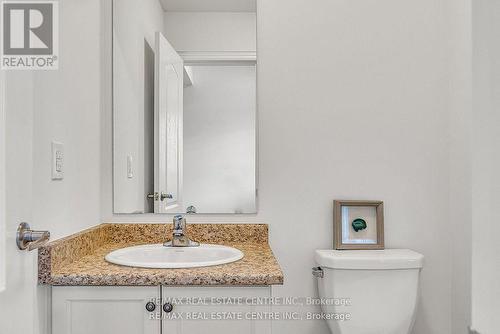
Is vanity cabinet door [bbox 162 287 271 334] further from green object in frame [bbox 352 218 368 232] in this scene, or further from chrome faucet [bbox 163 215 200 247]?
green object in frame [bbox 352 218 368 232]

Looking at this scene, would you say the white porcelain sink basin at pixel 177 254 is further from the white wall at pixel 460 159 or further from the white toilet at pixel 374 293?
the white wall at pixel 460 159

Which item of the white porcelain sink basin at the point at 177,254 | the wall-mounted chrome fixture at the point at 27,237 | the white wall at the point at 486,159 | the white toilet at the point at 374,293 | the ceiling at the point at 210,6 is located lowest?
the white toilet at the point at 374,293

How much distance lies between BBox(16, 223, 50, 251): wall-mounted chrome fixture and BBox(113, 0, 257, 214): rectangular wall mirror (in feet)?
3.15

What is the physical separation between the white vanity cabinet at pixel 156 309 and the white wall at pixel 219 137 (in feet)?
2.02

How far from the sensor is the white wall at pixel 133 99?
75.2 inches

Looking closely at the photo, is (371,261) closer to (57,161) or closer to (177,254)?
(177,254)

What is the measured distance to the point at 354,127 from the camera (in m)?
1.93

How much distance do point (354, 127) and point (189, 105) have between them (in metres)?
0.72

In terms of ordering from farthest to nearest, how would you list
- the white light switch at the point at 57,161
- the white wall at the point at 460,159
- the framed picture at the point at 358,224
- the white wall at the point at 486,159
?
the framed picture at the point at 358,224, the white wall at the point at 460,159, the white light switch at the point at 57,161, the white wall at the point at 486,159

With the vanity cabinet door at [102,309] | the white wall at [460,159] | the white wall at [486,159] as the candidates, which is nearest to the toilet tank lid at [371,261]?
the white wall at [460,159]

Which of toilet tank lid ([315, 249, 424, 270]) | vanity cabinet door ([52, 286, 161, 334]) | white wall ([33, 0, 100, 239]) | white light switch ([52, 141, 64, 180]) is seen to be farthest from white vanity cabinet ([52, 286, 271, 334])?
toilet tank lid ([315, 249, 424, 270])

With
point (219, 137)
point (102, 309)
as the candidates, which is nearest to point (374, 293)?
point (219, 137)

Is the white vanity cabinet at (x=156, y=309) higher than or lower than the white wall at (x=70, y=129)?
lower

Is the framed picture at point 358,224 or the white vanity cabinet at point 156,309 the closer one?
the white vanity cabinet at point 156,309
